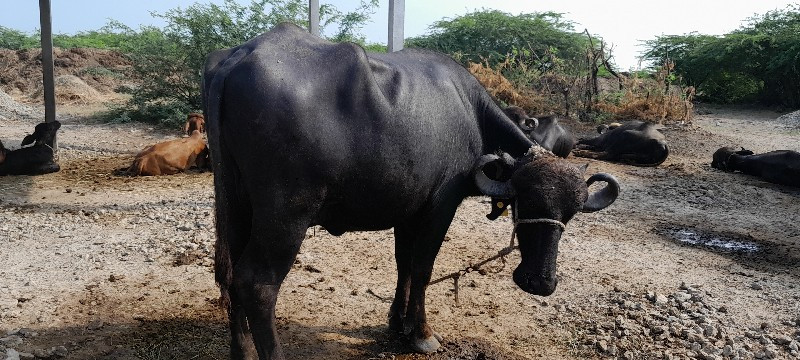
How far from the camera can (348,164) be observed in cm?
371

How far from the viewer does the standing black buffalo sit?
11.6 ft

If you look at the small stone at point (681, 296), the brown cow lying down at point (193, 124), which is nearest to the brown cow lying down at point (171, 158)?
the brown cow lying down at point (193, 124)

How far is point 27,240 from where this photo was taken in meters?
6.67

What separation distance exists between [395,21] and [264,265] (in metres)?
6.24

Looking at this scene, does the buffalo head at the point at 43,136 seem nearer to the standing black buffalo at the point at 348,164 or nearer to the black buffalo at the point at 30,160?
the black buffalo at the point at 30,160

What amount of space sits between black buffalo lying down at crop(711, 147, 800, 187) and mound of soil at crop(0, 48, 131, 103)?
17378mm

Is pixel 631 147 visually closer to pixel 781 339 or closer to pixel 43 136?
pixel 781 339

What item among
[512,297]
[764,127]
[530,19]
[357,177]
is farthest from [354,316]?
[530,19]

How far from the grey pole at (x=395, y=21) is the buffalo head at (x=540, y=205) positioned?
5.29 m

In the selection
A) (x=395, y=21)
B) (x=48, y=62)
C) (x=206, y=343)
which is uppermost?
(x=395, y=21)

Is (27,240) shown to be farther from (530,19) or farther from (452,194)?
(530,19)

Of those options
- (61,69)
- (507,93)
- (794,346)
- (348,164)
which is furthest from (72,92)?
(794,346)

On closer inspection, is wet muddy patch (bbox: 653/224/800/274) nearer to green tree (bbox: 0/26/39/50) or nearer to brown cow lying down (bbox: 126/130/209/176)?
brown cow lying down (bbox: 126/130/209/176)

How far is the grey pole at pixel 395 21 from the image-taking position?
9.21 metres
